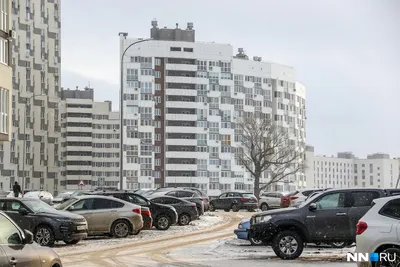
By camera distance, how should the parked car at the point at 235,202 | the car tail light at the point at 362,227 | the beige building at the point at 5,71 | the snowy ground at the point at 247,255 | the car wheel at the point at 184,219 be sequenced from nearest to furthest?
the car tail light at the point at 362,227 → the snowy ground at the point at 247,255 → the car wheel at the point at 184,219 → the beige building at the point at 5,71 → the parked car at the point at 235,202

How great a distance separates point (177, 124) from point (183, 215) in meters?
112

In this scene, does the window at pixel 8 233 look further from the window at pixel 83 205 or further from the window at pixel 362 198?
the window at pixel 83 205

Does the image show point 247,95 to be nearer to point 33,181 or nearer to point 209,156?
point 209,156

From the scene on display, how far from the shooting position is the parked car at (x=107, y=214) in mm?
26391

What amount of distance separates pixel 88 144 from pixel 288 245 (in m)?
175

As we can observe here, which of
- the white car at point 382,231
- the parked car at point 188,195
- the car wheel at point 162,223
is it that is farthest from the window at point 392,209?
the parked car at point 188,195

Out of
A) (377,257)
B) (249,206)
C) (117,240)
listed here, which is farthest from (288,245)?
(249,206)

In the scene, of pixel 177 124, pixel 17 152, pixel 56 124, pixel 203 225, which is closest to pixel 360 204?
pixel 203 225

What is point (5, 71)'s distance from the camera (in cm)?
4381

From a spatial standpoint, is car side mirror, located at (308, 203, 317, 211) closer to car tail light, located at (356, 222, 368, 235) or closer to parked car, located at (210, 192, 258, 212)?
car tail light, located at (356, 222, 368, 235)

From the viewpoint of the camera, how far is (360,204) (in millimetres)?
18781

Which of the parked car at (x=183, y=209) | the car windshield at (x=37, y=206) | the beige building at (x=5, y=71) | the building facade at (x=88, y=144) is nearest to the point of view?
the car windshield at (x=37, y=206)

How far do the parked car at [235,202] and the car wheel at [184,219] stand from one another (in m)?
21.1

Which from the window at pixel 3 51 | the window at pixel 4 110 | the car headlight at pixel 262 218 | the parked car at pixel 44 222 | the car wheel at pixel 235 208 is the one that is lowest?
the car wheel at pixel 235 208
